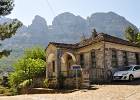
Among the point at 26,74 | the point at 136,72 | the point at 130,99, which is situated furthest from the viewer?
the point at 26,74

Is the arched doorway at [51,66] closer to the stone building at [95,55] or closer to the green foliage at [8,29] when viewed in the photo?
the stone building at [95,55]

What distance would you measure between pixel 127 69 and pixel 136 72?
939mm

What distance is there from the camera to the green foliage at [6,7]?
23106 millimetres

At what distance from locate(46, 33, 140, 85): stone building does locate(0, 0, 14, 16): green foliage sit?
8.17m

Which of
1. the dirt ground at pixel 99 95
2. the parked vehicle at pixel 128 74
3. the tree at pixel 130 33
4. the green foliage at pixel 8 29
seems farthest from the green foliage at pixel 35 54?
the dirt ground at pixel 99 95

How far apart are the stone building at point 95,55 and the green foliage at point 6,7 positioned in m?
8.17

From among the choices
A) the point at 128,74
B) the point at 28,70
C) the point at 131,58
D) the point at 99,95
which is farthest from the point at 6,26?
the point at 28,70

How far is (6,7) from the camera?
23281mm

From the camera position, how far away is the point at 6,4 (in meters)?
23.3

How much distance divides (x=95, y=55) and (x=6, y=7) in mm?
11284

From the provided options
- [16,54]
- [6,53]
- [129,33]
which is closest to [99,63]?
[6,53]

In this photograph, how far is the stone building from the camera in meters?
28.2

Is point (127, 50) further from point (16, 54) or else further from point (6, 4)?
point (16, 54)

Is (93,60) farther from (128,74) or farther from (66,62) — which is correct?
(128,74)
